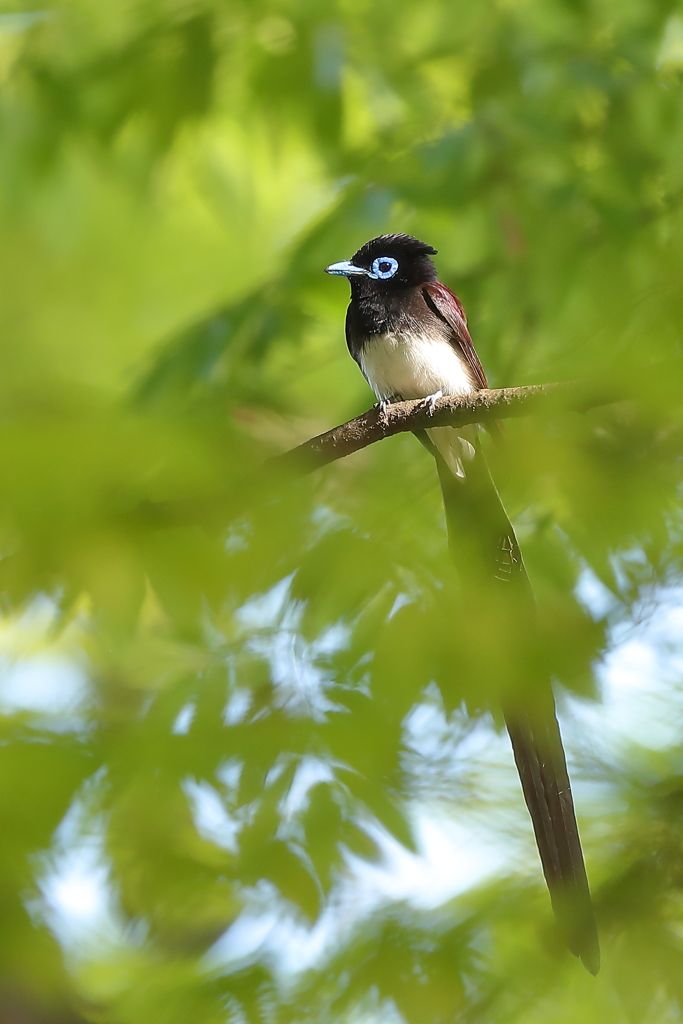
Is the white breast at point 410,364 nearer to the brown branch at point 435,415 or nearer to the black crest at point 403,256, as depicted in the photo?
the black crest at point 403,256

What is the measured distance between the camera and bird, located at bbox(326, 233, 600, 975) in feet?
1.98

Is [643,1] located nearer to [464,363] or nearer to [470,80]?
[470,80]

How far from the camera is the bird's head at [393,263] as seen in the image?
67.1 inches

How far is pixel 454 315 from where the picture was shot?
173 cm

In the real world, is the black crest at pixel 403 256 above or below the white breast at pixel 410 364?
above

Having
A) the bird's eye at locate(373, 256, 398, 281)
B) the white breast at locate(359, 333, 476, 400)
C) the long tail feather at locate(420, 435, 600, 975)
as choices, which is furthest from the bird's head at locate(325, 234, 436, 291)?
the long tail feather at locate(420, 435, 600, 975)

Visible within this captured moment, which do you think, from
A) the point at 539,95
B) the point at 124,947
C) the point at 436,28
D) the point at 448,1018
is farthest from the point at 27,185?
the point at 448,1018

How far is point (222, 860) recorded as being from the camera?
805mm

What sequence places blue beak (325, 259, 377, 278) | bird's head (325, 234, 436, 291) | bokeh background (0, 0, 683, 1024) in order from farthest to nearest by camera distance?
bird's head (325, 234, 436, 291)
blue beak (325, 259, 377, 278)
bokeh background (0, 0, 683, 1024)

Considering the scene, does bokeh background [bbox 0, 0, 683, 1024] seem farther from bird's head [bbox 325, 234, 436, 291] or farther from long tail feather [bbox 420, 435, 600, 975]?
bird's head [bbox 325, 234, 436, 291]

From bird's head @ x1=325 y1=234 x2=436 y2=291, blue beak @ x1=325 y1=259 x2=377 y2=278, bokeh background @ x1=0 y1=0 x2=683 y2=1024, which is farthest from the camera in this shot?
bird's head @ x1=325 y1=234 x2=436 y2=291

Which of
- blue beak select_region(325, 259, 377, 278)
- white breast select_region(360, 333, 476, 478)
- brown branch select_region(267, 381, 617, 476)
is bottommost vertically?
brown branch select_region(267, 381, 617, 476)

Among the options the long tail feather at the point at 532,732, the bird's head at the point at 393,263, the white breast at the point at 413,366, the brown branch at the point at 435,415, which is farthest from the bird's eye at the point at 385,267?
the long tail feather at the point at 532,732

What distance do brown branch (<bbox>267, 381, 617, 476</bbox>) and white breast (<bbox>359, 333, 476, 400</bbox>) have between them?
465 mm
